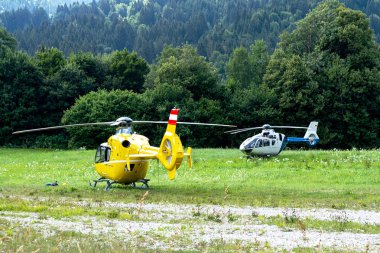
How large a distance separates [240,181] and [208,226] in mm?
17257

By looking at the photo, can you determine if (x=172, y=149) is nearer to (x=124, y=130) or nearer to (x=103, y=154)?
(x=124, y=130)

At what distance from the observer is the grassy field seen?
15.2 metres

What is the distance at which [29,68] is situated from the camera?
3406 inches

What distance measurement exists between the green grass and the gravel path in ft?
6.19

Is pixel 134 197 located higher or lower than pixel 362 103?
lower

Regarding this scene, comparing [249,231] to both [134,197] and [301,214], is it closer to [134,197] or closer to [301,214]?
[301,214]

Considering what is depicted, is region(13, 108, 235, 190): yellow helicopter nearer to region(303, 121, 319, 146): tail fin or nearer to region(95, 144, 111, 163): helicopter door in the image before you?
region(95, 144, 111, 163): helicopter door

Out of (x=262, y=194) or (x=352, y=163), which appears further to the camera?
(x=352, y=163)

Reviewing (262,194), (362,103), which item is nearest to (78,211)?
(262,194)

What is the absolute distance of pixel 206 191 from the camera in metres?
30.9

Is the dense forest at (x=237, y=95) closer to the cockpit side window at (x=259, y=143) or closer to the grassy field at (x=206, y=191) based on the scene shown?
the grassy field at (x=206, y=191)

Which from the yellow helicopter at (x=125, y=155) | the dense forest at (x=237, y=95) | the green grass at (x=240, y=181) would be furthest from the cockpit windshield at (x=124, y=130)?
the dense forest at (x=237, y=95)

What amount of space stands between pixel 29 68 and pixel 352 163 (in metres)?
57.4

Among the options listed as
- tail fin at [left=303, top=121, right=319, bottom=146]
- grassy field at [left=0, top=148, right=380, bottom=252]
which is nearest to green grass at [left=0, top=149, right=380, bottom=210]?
grassy field at [left=0, top=148, right=380, bottom=252]
